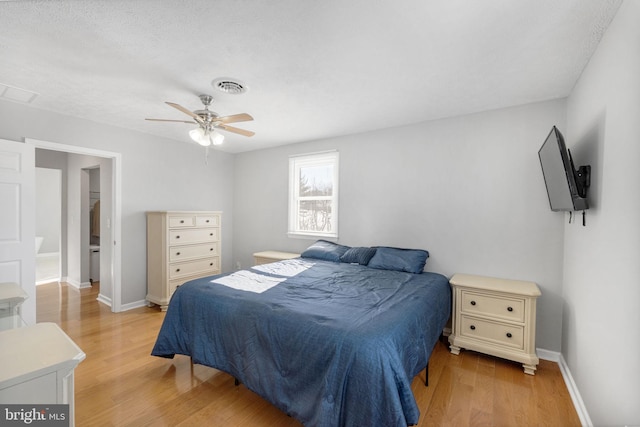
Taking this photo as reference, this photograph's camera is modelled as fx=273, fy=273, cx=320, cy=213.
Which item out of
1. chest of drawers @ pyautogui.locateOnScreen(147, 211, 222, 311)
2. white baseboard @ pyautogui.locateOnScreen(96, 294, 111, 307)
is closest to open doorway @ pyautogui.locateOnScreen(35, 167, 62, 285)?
white baseboard @ pyautogui.locateOnScreen(96, 294, 111, 307)

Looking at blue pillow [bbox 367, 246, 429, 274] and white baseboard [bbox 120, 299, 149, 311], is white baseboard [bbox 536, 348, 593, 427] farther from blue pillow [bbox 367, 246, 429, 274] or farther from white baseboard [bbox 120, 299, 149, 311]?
white baseboard [bbox 120, 299, 149, 311]

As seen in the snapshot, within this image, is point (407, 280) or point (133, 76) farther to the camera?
point (407, 280)

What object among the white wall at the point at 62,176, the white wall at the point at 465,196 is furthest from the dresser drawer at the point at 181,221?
the white wall at the point at 62,176

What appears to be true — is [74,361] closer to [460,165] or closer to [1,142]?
[1,142]

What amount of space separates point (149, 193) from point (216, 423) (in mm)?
3317

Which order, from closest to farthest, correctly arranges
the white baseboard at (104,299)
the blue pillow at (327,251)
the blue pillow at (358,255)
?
the blue pillow at (358,255)
the blue pillow at (327,251)
the white baseboard at (104,299)

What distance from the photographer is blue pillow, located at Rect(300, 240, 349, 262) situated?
3592 millimetres

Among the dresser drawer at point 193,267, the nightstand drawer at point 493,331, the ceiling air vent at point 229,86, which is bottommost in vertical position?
the nightstand drawer at point 493,331

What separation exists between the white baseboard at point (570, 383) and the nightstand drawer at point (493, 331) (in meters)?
0.35

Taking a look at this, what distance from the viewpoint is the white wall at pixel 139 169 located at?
9.86 feet

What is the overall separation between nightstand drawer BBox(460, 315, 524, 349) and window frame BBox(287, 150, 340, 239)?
1.94 m

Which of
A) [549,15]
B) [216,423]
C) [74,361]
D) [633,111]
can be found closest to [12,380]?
[74,361]

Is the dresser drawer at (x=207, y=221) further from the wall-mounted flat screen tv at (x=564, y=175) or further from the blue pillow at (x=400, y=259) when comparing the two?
the wall-mounted flat screen tv at (x=564, y=175)

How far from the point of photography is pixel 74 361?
1.02 metres
